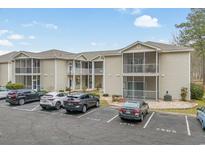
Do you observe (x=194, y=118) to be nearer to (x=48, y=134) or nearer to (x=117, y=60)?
(x=48, y=134)

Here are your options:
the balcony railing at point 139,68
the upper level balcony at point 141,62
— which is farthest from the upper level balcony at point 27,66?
the balcony railing at point 139,68

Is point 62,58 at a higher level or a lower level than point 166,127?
higher

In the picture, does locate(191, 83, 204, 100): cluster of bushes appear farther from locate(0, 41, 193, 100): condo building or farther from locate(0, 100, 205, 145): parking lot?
locate(0, 100, 205, 145): parking lot

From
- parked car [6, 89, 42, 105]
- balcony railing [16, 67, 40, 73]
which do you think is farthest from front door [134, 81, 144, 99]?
balcony railing [16, 67, 40, 73]

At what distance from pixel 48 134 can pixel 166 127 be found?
8091mm

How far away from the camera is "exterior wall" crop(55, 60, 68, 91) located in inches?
1353

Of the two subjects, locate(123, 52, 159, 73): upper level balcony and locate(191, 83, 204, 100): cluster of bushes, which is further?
locate(123, 52, 159, 73): upper level balcony

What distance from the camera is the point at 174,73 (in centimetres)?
2402

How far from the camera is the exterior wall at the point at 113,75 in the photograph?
27.7 metres

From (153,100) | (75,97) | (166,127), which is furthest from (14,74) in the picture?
(166,127)

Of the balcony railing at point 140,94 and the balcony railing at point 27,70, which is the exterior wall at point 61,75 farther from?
the balcony railing at point 140,94

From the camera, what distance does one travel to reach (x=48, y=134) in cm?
1170

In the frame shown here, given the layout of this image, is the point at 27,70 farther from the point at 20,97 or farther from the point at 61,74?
the point at 20,97

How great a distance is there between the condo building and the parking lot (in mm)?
7724
